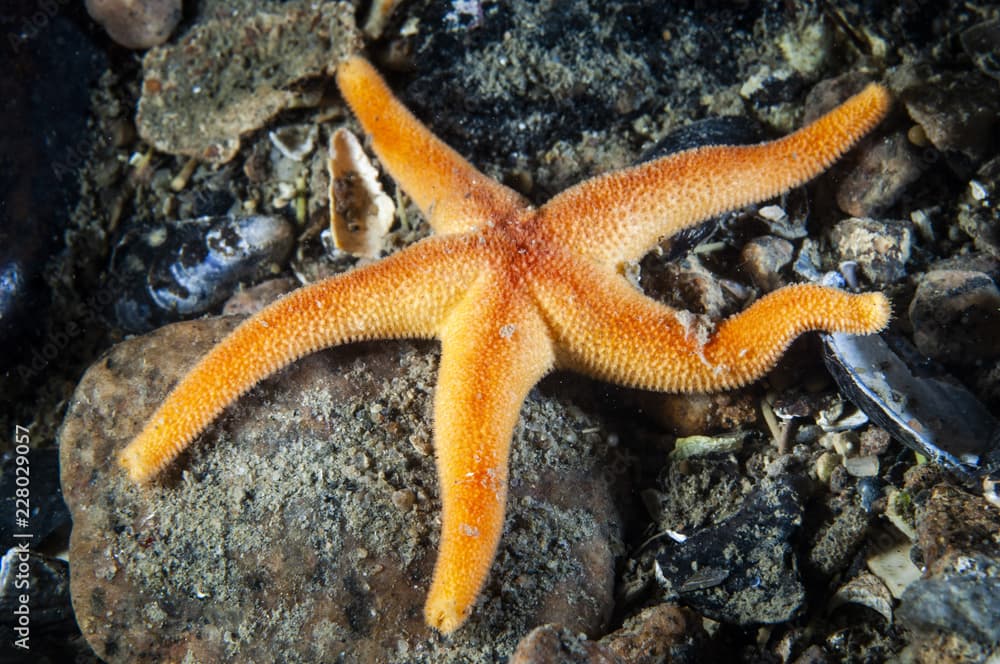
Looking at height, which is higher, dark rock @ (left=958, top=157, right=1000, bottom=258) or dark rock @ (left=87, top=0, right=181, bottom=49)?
dark rock @ (left=87, top=0, right=181, bottom=49)

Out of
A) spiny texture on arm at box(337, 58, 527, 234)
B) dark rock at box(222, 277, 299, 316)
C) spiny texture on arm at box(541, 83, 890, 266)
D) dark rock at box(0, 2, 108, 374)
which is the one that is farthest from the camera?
dark rock at box(222, 277, 299, 316)

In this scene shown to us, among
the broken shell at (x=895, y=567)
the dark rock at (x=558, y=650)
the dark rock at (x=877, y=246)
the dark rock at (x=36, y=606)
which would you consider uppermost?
the dark rock at (x=877, y=246)

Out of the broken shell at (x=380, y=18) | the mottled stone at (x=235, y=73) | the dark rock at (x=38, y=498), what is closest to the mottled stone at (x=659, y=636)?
the dark rock at (x=38, y=498)

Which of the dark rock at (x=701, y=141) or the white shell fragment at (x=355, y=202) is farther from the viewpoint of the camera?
the white shell fragment at (x=355, y=202)

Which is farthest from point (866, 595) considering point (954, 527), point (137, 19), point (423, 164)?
point (137, 19)

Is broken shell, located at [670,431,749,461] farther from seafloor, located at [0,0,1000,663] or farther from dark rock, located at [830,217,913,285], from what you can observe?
dark rock, located at [830,217,913,285]

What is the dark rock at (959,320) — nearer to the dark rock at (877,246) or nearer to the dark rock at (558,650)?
the dark rock at (877,246)

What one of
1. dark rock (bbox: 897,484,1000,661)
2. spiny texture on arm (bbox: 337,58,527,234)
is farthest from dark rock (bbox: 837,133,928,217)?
spiny texture on arm (bbox: 337,58,527,234)
